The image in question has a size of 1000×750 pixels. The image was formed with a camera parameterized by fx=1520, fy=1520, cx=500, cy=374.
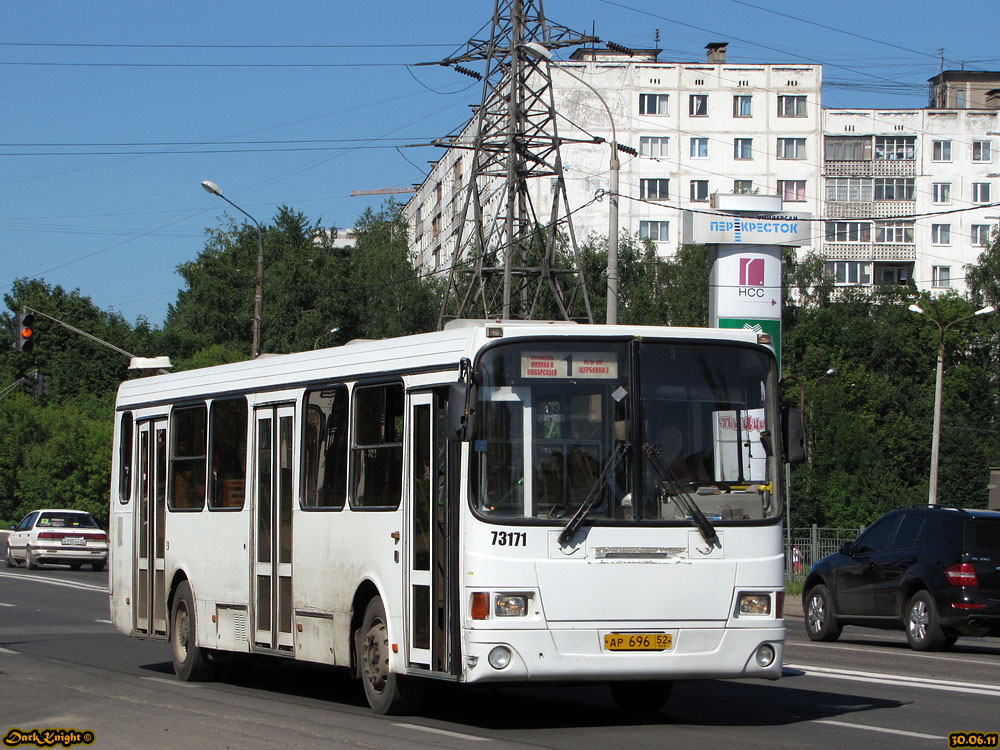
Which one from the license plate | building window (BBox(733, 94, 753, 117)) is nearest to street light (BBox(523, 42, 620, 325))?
the license plate

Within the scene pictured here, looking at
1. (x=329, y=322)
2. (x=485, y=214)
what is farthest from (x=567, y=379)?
(x=329, y=322)

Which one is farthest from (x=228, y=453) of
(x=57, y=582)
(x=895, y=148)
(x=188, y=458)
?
(x=895, y=148)

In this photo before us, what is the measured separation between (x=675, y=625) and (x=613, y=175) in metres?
20.5

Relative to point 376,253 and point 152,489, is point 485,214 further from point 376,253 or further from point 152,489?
point 152,489

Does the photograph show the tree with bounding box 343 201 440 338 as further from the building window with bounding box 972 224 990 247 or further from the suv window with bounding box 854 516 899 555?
the suv window with bounding box 854 516 899 555

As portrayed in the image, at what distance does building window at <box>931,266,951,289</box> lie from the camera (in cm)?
9019

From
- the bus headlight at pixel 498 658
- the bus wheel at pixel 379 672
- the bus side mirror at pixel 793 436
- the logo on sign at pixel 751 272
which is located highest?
the logo on sign at pixel 751 272

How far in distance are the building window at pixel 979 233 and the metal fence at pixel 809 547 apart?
5873 centimetres

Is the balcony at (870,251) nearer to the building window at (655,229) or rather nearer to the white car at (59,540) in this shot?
the building window at (655,229)

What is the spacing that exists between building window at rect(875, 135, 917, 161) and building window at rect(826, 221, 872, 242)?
3.98 metres

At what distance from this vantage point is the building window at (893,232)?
88.9m

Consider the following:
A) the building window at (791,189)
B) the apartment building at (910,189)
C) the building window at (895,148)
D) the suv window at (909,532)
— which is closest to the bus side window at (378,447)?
the suv window at (909,532)

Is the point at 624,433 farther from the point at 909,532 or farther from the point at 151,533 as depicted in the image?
the point at 909,532

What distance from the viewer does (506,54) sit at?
35844 millimetres
